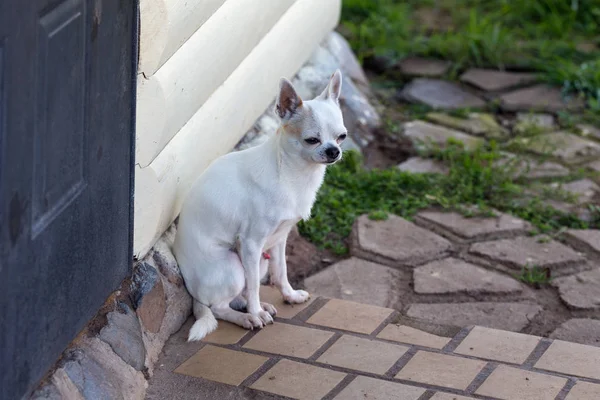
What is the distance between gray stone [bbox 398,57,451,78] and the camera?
6.98 metres

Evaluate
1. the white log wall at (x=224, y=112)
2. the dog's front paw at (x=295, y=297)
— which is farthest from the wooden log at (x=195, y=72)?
the dog's front paw at (x=295, y=297)

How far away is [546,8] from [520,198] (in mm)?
3245

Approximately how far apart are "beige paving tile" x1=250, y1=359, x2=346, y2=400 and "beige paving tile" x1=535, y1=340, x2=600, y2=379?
81 cm

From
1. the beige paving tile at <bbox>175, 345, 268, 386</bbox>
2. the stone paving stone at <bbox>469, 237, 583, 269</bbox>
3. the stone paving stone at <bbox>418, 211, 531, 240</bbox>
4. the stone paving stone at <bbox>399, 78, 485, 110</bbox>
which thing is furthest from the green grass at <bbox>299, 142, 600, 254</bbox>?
the beige paving tile at <bbox>175, 345, 268, 386</bbox>

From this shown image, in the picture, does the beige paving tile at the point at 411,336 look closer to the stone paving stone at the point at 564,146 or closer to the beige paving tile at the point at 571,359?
the beige paving tile at the point at 571,359

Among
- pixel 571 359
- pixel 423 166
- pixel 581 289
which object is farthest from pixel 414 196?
pixel 571 359

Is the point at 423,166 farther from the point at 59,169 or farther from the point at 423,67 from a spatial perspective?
the point at 59,169

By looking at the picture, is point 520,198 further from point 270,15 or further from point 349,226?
point 270,15

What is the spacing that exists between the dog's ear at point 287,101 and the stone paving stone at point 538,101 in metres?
3.16

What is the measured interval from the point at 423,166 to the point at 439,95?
123cm

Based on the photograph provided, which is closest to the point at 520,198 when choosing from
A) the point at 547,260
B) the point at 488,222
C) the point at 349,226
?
the point at 488,222

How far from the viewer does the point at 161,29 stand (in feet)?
11.0

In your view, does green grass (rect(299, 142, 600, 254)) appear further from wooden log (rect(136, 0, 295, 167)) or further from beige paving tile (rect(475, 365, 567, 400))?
beige paving tile (rect(475, 365, 567, 400))

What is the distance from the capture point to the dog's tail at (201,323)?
3.63 metres
